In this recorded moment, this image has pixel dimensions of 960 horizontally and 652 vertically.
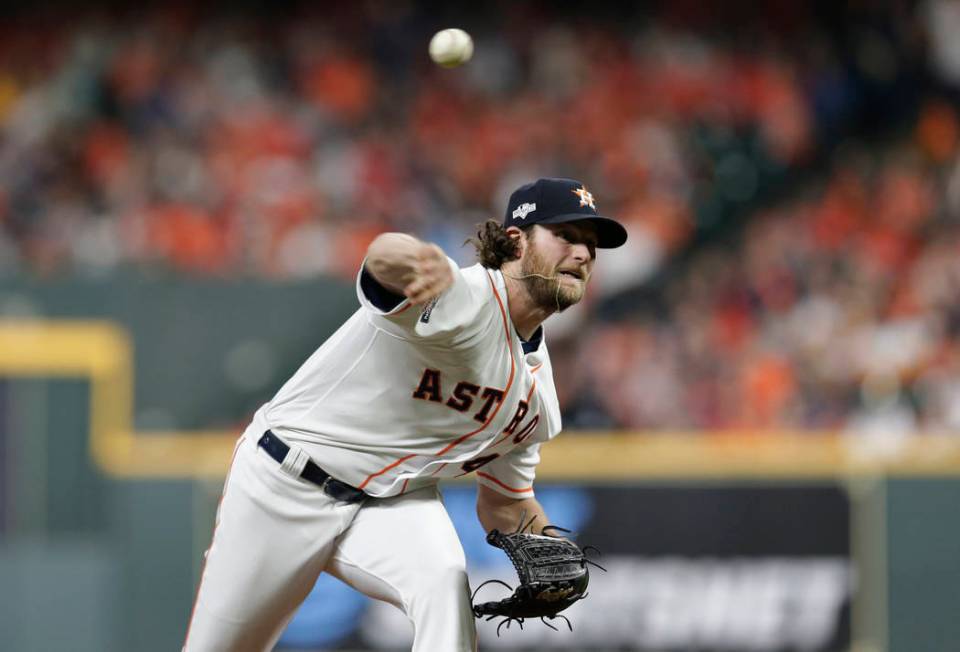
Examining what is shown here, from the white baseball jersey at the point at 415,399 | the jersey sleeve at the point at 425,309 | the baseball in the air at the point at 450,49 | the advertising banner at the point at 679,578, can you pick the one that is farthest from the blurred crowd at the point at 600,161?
the jersey sleeve at the point at 425,309

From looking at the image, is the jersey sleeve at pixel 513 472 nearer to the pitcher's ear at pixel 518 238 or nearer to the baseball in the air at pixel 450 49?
the pitcher's ear at pixel 518 238

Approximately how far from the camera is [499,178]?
38.2ft

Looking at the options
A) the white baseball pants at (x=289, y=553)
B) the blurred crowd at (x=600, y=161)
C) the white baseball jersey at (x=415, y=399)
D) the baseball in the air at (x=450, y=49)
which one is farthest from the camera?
the blurred crowd at (x=600, y=161)

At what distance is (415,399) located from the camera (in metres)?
3.98

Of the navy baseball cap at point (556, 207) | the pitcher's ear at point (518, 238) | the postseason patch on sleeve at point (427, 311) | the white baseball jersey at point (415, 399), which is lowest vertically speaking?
the white baseball jersey at point (415, 399)

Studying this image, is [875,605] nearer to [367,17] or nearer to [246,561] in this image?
[246,561]

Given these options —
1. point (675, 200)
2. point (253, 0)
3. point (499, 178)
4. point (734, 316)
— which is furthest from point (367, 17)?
point (734, 316)

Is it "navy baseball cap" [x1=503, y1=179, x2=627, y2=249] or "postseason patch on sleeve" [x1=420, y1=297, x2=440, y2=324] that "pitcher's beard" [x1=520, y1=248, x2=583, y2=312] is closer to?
"navy baseball cap" [x1=503, y1=179, x2=627, y2=249]

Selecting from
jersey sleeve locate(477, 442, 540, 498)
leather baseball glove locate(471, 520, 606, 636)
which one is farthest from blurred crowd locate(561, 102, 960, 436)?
leather baseball glove locate(471, 520, 606, 636)

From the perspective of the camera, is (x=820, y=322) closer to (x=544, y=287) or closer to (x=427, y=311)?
(x=544, y=287)

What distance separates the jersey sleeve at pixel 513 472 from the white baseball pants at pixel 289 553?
375mm

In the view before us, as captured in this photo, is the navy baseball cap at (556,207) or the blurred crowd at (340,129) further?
the blurred crowd at (340,129)

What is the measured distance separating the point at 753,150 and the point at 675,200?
0.86 meters

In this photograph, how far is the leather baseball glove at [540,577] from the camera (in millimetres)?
4098
